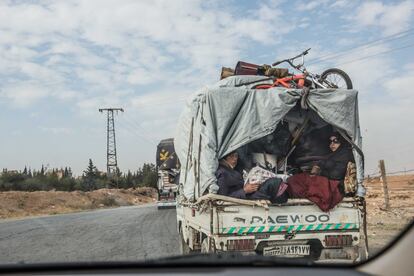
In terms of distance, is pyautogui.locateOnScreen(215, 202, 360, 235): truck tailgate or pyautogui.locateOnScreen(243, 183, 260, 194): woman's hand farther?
pyautogui.locateOnScreen(243, 183, 260, 194): woman's hand

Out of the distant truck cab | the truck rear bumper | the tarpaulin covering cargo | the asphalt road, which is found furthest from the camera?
the truck rear bumper

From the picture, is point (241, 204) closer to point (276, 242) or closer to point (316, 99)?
point (276, 242)

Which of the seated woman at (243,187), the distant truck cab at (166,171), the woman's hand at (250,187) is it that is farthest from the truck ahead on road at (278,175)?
the distant truck cab at (166,171)

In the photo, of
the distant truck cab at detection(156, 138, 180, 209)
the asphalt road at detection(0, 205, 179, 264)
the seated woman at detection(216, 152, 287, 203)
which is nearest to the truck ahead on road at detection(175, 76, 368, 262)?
the seated woman at detection(216, 152, 287, 203)

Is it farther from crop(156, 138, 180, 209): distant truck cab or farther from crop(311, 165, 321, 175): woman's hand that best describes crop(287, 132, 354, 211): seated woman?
crop(156, 138, 180, 209): distant truck cab

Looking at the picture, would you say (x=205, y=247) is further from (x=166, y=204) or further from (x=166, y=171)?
(x=166, y=204)

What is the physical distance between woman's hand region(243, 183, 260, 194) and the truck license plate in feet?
2.61

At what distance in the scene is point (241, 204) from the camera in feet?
24.4

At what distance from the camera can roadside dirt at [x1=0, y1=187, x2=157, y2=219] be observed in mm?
43591

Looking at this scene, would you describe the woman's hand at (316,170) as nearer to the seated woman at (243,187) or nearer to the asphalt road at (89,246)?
the seated woman at (243,187)

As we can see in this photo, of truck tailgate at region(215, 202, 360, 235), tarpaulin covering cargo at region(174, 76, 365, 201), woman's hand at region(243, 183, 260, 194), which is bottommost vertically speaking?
truck tailgate at region(215, 202, 360, 235)

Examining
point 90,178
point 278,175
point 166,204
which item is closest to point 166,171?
point 166,204

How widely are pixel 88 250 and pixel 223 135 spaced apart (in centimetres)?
550

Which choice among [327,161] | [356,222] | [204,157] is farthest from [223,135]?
[356,222]
